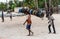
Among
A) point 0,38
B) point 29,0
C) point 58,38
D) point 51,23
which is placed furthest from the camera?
point 29,0

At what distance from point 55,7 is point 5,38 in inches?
2080

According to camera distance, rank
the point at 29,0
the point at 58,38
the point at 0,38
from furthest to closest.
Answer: the point at 29,0 → the point at 0,38 → the point at 58,38

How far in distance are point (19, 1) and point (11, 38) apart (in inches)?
2936

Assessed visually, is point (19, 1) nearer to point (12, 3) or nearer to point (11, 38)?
point (12, 3)

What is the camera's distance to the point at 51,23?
689 inches

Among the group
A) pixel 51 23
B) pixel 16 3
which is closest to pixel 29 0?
pixel 16 3

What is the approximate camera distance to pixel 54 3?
228 feet

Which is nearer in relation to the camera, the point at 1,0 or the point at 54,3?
the point at 54,3

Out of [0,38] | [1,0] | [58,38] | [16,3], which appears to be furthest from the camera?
[1,0]

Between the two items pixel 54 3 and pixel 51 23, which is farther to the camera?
pixel 54 3

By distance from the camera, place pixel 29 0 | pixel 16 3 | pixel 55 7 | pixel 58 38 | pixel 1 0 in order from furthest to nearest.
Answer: pixel 1 0 < pixel 16 3 < pixel 55 7 < pixel 29 0 < pixel 58 38

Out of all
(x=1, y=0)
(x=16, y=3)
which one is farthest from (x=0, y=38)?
(x=1, y=0)

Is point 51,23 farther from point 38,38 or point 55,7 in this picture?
point 55,7

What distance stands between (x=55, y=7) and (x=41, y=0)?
206 inches
